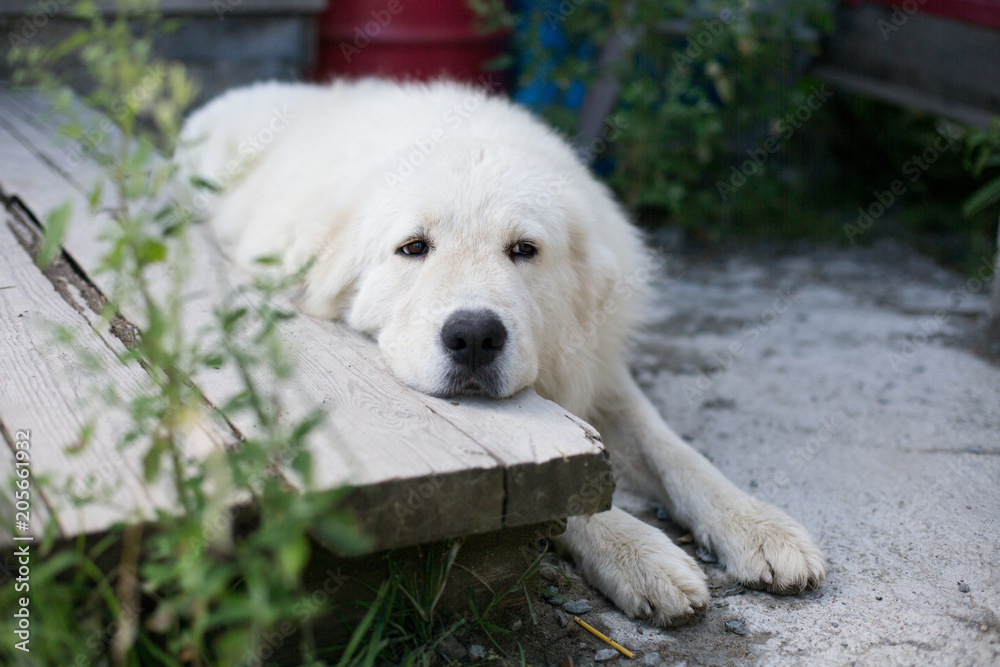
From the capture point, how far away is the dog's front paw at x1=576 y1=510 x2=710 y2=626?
2.17 meters

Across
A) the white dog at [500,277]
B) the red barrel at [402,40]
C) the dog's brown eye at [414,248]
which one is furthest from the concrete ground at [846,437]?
the red barrel at [402,40]

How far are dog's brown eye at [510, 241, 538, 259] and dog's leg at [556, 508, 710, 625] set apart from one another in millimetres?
793

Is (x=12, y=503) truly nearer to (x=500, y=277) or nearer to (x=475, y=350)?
(x=475, y=350)

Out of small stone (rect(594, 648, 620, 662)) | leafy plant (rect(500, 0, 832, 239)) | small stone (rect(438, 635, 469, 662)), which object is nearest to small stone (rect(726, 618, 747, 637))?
small stone (rect(594, 648, 620, 662))

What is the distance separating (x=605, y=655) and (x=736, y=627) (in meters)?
0.37

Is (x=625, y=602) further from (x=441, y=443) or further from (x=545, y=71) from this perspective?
(x=545, y=71)

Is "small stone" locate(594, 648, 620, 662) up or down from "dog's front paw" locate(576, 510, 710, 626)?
down

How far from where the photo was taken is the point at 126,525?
1.50m

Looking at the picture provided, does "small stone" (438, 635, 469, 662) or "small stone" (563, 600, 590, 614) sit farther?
"small stone" (563, 600, 590, 614)

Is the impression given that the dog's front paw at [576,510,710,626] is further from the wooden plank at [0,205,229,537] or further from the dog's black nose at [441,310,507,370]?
the wooden plank at [0,205,229,537]

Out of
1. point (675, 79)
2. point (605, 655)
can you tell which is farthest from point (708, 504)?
point (675, 79)

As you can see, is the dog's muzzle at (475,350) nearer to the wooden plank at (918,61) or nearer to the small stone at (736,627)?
the small stone at (736,627)

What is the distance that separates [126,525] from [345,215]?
1.47 metres

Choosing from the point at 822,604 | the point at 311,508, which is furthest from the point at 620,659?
the point at 311,508
